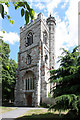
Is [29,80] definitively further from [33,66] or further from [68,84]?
[68,84]

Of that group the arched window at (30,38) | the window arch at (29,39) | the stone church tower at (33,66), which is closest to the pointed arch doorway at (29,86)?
the stone church tower at (33,66)

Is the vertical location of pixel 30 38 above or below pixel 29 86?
above

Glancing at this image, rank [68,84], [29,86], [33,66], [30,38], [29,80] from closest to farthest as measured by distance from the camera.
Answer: [68,84], [29,86], [33,66], [29,80], [30,38]

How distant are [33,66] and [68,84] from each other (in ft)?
39.0

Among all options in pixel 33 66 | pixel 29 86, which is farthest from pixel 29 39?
pixel 29 86

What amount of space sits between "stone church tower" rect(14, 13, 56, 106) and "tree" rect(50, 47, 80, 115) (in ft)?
30.9

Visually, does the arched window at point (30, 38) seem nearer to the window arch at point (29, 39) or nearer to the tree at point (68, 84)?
the window arch at point (29, 39)

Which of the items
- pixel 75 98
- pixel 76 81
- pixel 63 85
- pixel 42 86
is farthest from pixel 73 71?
pixel 42 86

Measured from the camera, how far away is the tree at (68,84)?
6.07 meters

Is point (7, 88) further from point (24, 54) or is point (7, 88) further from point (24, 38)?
point (24, 38)

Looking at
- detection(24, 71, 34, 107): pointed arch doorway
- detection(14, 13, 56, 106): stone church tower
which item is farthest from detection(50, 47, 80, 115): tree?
detection(24, 71, 34, 107): pointed arch doorway

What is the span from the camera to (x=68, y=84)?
24.8ft

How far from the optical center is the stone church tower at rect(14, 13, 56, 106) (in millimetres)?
17203

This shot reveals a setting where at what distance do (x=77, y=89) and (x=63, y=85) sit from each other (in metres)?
1.21
